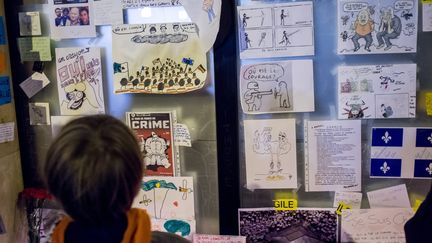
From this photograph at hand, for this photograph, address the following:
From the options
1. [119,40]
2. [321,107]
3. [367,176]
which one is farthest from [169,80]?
[367,176]

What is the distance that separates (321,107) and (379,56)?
0.23 m

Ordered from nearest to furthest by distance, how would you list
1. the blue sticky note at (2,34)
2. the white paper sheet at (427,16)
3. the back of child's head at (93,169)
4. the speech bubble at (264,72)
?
the back of child's head at (93,169), the white paper sheet at (427,16), the speech bubble at (264,72), the blue sticky note at (2,34)

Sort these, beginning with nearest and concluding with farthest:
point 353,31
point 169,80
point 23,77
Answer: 1. point 353,31
2. point 169,80
3. point 23,77

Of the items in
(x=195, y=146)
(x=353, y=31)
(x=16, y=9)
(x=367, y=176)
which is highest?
(x=16, y=9)

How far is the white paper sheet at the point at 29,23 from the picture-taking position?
5.12ft

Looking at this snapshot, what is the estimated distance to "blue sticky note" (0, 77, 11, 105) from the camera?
1.56 metres

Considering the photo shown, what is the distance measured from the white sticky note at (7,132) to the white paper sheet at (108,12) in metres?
0.49

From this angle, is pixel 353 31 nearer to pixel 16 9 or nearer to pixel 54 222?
pixel 16 9

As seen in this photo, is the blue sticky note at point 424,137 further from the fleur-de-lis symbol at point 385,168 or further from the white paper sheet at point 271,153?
the white paper sheet at point 271,153

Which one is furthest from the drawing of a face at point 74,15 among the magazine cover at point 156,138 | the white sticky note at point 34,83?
the magazine cover at point 156,138

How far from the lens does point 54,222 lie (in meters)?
1.68

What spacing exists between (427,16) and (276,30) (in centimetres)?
44

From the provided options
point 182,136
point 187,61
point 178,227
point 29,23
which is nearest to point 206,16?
point 187,61

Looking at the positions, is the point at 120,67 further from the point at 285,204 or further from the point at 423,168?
the point at 423,168
